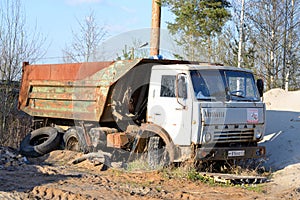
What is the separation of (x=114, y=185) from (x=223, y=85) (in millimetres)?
3147

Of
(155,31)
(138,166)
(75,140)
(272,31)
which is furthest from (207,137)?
(272,31)

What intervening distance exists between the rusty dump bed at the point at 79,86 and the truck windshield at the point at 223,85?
152 centimetres

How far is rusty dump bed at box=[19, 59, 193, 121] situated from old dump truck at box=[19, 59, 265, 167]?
3 cm

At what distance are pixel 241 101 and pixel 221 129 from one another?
0.85 m

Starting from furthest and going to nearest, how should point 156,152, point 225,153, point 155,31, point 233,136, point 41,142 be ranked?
point 155,31, point 41,142, point 156,152, point 233,136, point 225,153

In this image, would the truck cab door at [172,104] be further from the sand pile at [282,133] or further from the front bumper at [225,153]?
the sand pile at [282,133]

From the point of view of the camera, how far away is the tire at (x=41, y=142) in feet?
41.4

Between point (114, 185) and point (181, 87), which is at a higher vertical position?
point (181, 87)

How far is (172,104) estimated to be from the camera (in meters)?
9.68

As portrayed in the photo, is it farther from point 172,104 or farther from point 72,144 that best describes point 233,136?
point 72,144

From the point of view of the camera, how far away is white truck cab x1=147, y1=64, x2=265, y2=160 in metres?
9.27

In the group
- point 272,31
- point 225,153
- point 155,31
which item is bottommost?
point 225,153

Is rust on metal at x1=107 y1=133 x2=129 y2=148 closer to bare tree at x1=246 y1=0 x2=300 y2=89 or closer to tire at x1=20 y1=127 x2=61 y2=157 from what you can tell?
tire at x1=20 y1=127 x2=61 y2=157

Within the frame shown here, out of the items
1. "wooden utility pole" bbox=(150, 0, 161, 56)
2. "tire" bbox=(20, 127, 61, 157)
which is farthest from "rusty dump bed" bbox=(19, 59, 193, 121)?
"wooden utility pole" bbox=(150, 0, 161, 56)
